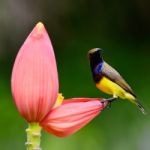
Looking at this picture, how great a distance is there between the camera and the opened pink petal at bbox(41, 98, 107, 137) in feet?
3.10

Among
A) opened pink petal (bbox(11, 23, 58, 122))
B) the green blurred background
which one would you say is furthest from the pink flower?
the green blurred background

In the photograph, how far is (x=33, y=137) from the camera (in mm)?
925

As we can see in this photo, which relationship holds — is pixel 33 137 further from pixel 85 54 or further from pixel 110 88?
pixel 85 54

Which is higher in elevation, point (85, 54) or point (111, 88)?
point (85, 54)

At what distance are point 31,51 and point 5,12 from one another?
2.11 meters

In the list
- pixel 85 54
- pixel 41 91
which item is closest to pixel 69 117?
pixel 41 91

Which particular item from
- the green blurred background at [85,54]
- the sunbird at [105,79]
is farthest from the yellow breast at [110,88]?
the green blurred background at [85,54]

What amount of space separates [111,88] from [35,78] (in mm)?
106

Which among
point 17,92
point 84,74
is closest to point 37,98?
point 17,92

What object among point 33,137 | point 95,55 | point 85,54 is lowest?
point 33,137

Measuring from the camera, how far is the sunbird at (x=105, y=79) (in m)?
0.94

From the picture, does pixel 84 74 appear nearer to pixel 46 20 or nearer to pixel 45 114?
pixel 46 20

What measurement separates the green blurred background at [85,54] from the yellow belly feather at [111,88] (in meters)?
1.40

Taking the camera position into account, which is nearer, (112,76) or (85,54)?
(112,76)
